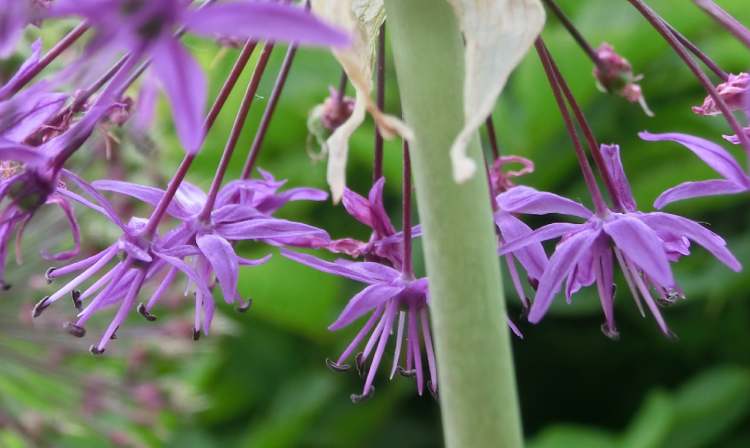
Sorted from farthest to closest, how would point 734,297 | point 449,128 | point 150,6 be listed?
point 734,297 → point 449,128 → point 150,6

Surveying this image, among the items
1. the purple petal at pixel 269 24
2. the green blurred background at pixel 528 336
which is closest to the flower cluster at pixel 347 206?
the purple petal at pixel 269 24

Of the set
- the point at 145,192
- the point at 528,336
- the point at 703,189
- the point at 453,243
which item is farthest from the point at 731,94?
the point at 528,336

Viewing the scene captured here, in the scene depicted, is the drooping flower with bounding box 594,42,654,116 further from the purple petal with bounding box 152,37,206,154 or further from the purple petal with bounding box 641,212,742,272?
the purple petal with bounding box 152,37,206,154

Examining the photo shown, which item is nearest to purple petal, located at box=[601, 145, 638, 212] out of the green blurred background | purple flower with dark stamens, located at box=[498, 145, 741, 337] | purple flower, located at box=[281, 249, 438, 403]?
purple flower with dark stamens, located at box=[498, 145, 741, 337]

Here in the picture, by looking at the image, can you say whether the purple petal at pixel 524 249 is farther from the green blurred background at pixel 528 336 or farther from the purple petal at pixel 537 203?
the green blurred background at pixel 528 336

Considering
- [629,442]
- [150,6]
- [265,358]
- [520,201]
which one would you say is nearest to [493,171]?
[520,201]

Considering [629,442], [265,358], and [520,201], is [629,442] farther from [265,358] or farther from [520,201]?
[520,201]
